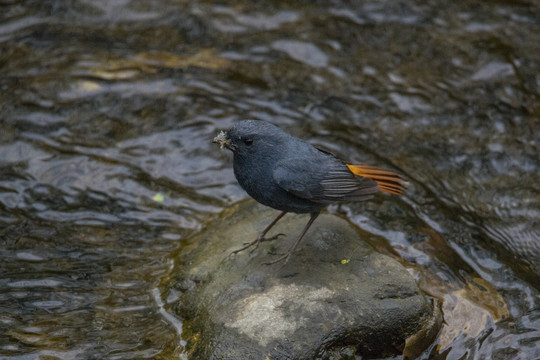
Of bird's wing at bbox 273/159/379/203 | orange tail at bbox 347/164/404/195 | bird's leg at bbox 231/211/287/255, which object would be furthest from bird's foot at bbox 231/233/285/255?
orange tail at bbox 347/164/404/195

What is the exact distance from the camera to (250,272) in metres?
4.78

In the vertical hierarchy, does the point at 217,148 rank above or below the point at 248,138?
below

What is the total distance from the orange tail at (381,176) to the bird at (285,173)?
10 centimetres

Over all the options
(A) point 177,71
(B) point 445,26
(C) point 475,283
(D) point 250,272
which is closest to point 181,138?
(A) point 177,71

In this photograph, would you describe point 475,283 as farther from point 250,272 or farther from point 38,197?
point 38,197

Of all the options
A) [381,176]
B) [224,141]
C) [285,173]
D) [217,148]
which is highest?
[224,141]

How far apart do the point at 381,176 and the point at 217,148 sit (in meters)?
2.33

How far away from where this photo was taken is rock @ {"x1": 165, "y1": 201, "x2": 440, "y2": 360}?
418cm

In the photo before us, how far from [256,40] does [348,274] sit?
15.1ft

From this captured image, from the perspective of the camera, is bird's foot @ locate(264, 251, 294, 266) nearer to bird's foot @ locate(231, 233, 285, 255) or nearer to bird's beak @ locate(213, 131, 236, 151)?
bird's foot @ locate(231, 233, 285, 255)

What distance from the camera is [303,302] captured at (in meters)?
4.36

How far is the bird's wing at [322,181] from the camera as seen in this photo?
15.5ft

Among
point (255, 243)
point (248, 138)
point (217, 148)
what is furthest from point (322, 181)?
point (217, 148)

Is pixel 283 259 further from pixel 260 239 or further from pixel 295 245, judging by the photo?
pixel 260 239
